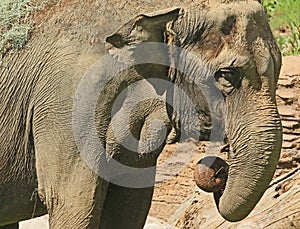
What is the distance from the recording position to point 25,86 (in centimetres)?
400

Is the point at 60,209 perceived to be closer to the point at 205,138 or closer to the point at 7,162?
the point at 7,162

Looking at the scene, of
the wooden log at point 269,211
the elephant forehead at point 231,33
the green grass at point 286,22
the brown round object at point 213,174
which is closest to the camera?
the elephant forehead at point 231,33

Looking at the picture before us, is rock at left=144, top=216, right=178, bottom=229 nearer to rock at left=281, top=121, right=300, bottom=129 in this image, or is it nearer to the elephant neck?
rock at left=281, top=121, right=300, bottom=129

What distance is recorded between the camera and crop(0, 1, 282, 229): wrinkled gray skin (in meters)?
3.67

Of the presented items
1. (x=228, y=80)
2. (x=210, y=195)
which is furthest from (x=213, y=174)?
(x=210, y=195)

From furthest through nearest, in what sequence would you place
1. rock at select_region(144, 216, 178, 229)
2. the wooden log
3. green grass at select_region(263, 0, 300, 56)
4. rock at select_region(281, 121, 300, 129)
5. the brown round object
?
1. green grass at select_region(263, 0, 300, 56)
2. rock at select_region(281, 121, 300, 129)
3. rock at select_region(144, 216, 178, 229)
4. the wooden log
5. the brown round object

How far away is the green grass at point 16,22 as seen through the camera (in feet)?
13.0

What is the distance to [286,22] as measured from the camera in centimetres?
859

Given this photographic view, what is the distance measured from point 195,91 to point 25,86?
0.64 m

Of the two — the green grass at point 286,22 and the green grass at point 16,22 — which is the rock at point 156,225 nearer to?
the green grass at point 16,22

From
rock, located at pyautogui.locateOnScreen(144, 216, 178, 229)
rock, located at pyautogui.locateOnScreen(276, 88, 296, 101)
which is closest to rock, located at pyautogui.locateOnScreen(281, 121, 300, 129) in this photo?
rock, located at pyautogui.locateOnScreen(276, 88, 296, 101)

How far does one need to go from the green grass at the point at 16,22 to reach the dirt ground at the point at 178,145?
0.04 meters


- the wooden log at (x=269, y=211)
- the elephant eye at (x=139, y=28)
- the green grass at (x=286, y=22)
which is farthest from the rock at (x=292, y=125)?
the elephant eye at (x=139, y=28)

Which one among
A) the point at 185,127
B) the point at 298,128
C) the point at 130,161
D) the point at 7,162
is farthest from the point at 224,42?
the point at 298,128
